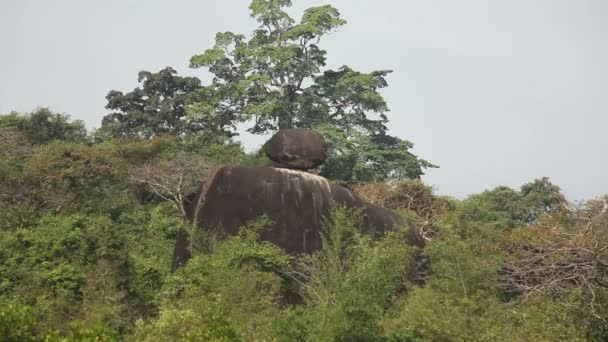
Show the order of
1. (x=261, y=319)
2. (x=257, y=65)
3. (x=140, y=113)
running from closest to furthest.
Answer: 1. (x=261, y=319)
2. (x=257, y=65)
3. (x=140, y=113)

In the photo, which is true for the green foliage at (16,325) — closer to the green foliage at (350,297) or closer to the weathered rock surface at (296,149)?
the green foliage at (350,297)

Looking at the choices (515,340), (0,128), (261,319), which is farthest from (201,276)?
(0,128)

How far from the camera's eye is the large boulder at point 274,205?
55.7 feet

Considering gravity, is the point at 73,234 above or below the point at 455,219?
below

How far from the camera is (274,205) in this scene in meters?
17.5

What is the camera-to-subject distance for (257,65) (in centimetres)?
3062

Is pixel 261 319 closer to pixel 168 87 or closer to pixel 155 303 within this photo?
pixel 155 303

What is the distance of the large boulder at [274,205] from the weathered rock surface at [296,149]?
0.98m

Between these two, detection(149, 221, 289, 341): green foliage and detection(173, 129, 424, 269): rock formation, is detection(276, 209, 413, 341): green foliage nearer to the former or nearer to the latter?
detection(149, 221, 289, 341): green foliage

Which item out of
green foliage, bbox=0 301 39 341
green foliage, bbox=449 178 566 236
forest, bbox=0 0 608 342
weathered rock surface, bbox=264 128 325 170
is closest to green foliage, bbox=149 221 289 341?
forest, bbox=0 0 608 342

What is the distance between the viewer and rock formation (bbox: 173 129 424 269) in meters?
17.0

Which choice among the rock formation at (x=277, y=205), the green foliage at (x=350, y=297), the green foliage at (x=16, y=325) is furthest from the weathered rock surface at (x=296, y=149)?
the green foliage at (x=16, y=325)

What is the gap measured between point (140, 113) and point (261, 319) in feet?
72.8

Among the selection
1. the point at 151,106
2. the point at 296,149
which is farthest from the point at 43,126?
the point at 296,149
